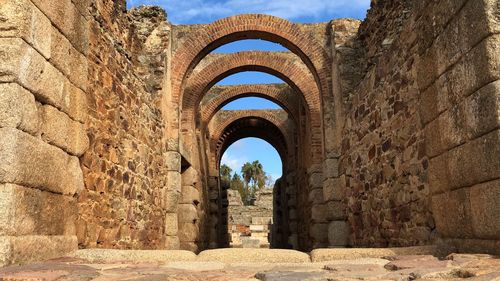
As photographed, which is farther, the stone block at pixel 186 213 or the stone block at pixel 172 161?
the stone block at pixel 186 213

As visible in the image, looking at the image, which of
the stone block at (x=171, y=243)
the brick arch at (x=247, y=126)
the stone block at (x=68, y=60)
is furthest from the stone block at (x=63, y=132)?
the brick arch at (x=247, y=126)

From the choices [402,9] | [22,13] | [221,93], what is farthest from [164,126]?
[221,93]

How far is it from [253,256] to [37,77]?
2388 millimetres

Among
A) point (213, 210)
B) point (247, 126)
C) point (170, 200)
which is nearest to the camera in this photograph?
point (170, 200)

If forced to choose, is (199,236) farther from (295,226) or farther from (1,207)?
(1,207)

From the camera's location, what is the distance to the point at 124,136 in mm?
6242

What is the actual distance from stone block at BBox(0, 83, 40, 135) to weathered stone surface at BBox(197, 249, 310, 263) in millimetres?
1864

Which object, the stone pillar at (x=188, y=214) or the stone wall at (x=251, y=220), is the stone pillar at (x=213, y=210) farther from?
the stone wall at (x=251, y=220)

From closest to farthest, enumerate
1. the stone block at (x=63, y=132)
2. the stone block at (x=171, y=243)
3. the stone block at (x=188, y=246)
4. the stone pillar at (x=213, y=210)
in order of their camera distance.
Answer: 1. the stone block at (x=63, y=132)
2. the stone block at (x=171, y=243)
3. the stone block at (x=188, y=246)
4. the stone pillar at (x=213, y=210)

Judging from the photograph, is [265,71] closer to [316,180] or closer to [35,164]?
[316,180]

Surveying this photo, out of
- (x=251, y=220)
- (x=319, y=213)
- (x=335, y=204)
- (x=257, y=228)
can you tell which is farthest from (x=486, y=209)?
(x=251, y=220)

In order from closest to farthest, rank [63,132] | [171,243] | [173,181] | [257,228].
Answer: [63,132] → [171,243] → [173,181] → [257,228]

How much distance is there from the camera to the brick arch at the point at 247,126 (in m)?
17.3

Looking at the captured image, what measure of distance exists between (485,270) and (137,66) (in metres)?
7.70
